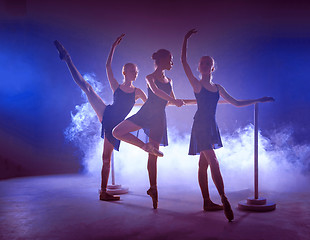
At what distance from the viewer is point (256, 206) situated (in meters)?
2.52

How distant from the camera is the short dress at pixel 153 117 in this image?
103 inches

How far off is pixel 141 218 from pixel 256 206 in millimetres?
933

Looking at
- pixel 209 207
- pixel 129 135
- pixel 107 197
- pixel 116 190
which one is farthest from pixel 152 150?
pixel 116 190

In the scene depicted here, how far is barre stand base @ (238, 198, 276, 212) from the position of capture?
252cm

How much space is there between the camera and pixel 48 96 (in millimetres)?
5668

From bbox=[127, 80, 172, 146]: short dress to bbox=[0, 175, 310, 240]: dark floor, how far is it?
638mm

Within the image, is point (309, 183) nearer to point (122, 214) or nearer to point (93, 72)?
point (122, 214)

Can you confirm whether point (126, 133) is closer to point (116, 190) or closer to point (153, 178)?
point (153, 178)

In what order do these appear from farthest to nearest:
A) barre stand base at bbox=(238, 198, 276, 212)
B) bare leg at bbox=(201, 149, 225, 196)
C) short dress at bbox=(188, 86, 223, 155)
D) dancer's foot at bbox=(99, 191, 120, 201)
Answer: dancer's foot at bbox=(99, 191, 120, 201)
barre stand base at bbox=(238, 198, 276, 212)
short dress at bbox=(188, 86, 223, 155)
bare leg at bbox=(201, 149, 225, 196)

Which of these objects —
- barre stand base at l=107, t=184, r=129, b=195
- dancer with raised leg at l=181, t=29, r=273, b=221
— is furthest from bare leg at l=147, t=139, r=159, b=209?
barre stand base at l=107, t=184, r=129, b=195

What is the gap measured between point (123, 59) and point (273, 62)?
2502 millimetres

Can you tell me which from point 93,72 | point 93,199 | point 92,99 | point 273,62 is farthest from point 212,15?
point 93,199

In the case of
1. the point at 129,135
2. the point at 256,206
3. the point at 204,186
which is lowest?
the point at 256,206

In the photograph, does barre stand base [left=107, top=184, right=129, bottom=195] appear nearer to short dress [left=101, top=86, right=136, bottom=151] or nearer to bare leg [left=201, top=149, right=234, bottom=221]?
short dress [left=101, top=86, right=136, bottom=151]
